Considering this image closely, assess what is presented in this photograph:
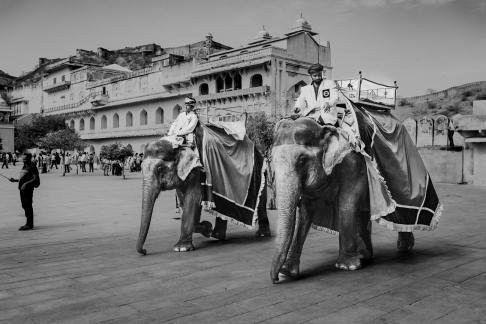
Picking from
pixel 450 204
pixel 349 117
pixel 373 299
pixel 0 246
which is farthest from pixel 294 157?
pixel 450 204

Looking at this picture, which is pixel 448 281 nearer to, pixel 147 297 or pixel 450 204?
pixel 147 297

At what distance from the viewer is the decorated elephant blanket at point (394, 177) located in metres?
5.66

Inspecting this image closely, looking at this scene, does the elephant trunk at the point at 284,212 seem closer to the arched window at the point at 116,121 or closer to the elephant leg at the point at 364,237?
the elephant leg at the point at 364,237

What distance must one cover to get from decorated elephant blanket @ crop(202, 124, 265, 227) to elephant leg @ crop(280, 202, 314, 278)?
196 cm

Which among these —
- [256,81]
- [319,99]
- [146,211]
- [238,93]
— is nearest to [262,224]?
[146,211]

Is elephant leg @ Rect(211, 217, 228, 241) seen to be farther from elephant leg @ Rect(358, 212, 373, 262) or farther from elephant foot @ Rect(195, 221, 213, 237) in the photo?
elephant leg @ Rect(358, 212, 373, 262)

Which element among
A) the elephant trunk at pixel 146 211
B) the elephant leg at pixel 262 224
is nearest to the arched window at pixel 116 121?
the elephant leg at pixel 262 224

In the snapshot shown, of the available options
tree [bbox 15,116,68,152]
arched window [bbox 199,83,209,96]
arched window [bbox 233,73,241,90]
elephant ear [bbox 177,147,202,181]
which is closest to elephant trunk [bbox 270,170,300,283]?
elephant ear [bbox 177,147,202,181]

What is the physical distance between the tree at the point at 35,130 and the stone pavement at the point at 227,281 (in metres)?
55.9

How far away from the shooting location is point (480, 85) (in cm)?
3875

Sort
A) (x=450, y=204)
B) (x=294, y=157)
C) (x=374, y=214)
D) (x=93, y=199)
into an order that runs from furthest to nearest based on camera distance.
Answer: (x=93, y=199) → (x=450, y=204) → (x=374, y=214) → (x=294, y=157)

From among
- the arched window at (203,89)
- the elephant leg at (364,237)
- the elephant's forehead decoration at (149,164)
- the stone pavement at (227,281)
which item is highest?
the arched window at (203,89)

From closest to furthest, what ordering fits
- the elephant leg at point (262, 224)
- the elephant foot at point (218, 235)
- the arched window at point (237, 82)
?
the elephant foot at point (218, 235), the elephant leg at point (262, 224), the arched window at point (237, 82)

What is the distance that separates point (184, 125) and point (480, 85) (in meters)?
37.7
